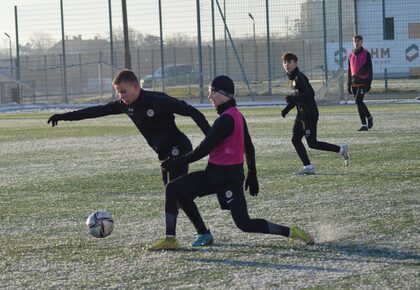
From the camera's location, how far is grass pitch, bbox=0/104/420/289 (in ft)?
21.5

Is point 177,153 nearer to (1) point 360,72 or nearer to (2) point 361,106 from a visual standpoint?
(2) point 361,106

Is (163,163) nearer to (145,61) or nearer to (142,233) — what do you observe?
(142,233)

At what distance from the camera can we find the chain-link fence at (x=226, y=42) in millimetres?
36156

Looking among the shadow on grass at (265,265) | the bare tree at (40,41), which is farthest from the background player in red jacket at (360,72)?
the bare tree at (40,41)

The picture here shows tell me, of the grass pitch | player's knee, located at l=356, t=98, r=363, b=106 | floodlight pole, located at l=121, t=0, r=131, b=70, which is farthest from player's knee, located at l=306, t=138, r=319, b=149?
floodlight pole, located at l=121, t=0, r=131, b=70

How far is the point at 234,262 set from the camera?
6973mm

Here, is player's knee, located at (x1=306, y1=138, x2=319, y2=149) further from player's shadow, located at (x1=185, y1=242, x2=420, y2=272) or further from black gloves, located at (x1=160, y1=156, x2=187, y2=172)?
black gloves, located at (x1=160, y1=156, x2=187, y2=172)

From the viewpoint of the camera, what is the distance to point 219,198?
7590 millimetres

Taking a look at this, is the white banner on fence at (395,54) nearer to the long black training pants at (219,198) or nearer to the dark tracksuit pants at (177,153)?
the dark tracksuit pants at (177,153)

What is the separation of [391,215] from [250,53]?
96.4ft

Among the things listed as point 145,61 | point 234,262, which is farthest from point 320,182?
point 145,61

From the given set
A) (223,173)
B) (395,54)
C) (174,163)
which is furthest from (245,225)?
(395,54)

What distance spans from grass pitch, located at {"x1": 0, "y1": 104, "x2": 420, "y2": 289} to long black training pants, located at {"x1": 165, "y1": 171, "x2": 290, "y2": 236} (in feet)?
0.58

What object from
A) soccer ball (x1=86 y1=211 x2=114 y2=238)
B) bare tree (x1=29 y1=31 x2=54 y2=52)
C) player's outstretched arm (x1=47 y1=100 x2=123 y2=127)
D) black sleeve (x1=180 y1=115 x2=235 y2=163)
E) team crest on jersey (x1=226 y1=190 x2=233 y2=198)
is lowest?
soccer ball (x1=86 y1=211 x2=114 y2=238)
